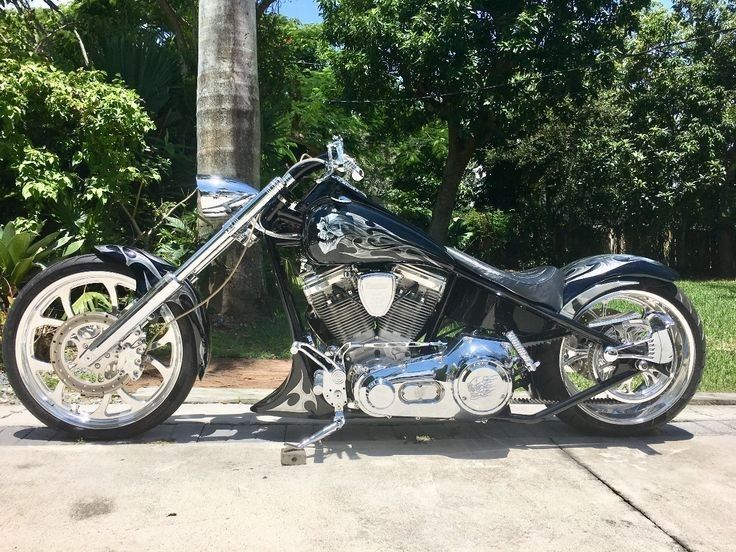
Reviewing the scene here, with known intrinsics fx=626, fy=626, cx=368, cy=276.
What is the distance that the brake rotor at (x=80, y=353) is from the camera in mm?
3408

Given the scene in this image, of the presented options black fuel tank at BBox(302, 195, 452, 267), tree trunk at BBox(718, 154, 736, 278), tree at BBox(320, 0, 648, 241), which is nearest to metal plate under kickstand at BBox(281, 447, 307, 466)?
black fuel tank at BBox(302, 195, 452, 267)

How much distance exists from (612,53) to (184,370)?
10.0 meters

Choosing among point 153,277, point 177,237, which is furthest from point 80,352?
point 177,237

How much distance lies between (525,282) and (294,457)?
1566mm

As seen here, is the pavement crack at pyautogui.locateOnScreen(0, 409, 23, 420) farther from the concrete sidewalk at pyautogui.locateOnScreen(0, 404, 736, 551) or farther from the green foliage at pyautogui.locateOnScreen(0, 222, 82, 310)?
the green foliage at pyautogui.locateOnScreen(0, 222, 82, 310)

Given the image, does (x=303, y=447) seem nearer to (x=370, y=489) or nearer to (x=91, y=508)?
(x=370, y=489)

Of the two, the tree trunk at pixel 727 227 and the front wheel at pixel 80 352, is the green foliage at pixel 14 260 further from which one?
the tree trunk at pixel 727 227

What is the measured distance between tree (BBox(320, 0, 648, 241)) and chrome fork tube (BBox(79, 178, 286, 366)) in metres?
7.45

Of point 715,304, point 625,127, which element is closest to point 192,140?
point 715,304

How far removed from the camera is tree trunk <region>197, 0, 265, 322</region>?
6.04 m

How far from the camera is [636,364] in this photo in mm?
→ 3617

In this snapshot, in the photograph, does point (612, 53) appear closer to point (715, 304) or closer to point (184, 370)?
point (715, 304)

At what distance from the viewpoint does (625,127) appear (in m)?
15.1

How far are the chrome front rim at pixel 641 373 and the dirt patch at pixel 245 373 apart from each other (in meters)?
2.33
